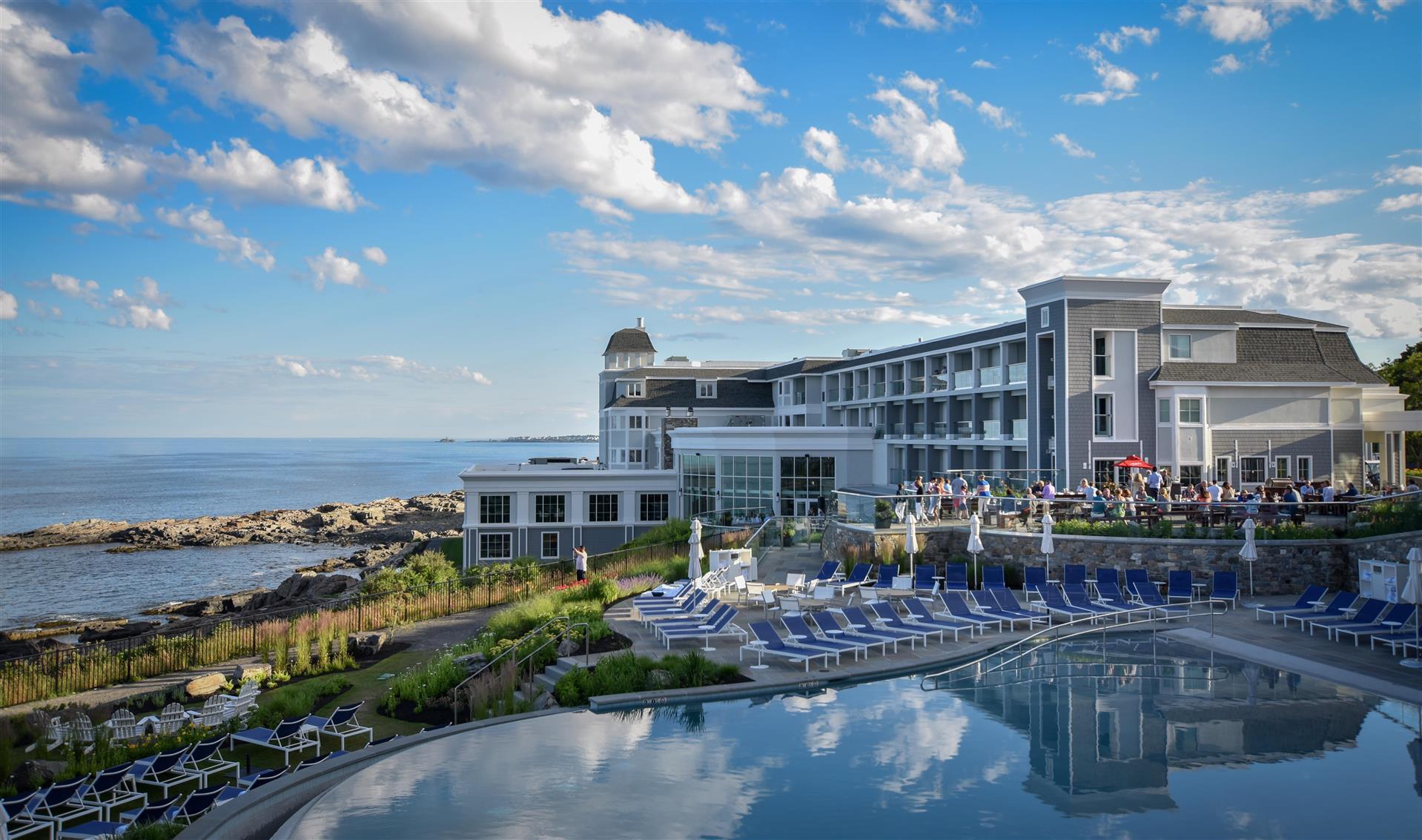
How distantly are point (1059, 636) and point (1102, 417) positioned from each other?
54.0 ft

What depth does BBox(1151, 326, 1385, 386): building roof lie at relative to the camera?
31.8 m

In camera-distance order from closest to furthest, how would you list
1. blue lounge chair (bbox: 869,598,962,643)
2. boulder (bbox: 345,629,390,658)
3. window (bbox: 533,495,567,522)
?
blue lounge chair (bbox: 869,598,962,643) → boulder (bbox: 345,629,390,658) → window (bbox: 533,495,567,522)

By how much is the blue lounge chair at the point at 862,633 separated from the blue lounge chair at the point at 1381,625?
26.1 ft

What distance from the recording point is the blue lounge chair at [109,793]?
433 inches

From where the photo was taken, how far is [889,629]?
56.3 feet

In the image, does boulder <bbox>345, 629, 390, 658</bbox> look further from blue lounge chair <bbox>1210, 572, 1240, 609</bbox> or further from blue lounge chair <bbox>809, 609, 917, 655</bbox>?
blue lounge chair <bbox>1210, 572, 1240, 609</bbox>

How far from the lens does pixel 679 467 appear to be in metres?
42.9

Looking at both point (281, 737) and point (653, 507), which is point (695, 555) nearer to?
point (281, 737)

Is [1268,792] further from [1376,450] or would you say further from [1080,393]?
[1376,450]

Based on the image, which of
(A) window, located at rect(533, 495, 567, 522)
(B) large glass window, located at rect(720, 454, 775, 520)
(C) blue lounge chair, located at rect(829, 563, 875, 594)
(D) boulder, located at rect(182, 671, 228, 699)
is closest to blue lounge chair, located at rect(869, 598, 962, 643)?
(C) blue lounge chair, located at rect(829, 563, 875, 594)

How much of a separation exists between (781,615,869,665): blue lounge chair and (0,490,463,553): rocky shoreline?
5804cm

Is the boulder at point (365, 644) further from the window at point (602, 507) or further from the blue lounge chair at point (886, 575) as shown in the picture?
the window at point (602, 507)

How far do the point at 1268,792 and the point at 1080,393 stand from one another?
23649mm

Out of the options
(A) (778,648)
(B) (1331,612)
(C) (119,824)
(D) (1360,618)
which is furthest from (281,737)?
(B) (1331,612)
